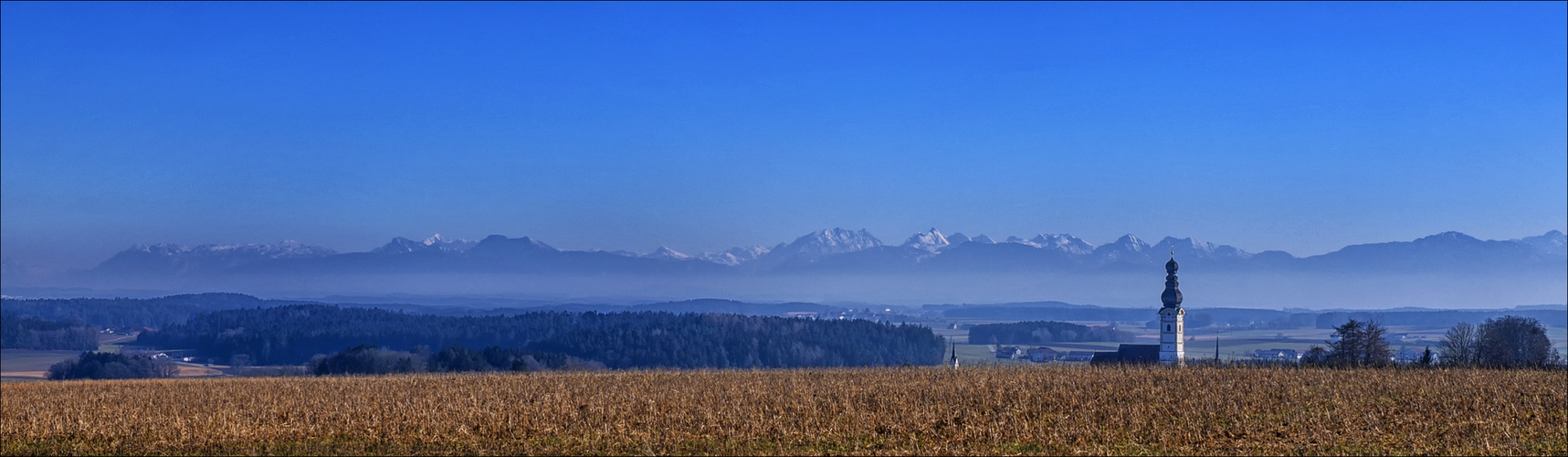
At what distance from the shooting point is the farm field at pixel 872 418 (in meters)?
23.8

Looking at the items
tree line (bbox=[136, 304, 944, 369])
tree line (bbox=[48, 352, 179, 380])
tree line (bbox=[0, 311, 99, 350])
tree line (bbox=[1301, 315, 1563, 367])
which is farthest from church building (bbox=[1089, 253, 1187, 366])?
tree line (bbox=[0, 311, 99, 350])

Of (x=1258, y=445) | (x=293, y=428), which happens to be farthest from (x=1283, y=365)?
(x=293, y=428)

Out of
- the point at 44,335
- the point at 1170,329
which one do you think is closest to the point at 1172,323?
the point at 1170,329

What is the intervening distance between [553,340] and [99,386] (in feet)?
445

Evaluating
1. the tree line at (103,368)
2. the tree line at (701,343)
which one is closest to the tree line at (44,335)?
the tree line at (701,343)

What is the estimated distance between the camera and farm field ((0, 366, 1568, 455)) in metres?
23.8

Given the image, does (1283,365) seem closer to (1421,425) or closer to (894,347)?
(1421,425)

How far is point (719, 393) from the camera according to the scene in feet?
109

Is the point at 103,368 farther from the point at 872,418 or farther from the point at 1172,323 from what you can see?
the point at 872,418

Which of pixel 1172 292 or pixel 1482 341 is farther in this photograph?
pixel 1172 292

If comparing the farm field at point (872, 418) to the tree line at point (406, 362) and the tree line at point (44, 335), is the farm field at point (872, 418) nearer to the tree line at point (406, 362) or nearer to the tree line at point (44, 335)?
the tree line at point (406, 362)

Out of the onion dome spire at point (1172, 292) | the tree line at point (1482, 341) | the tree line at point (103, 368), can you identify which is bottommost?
the tree line at point (103, 368)

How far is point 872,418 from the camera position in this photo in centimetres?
2683

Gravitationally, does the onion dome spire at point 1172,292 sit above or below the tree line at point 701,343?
above
